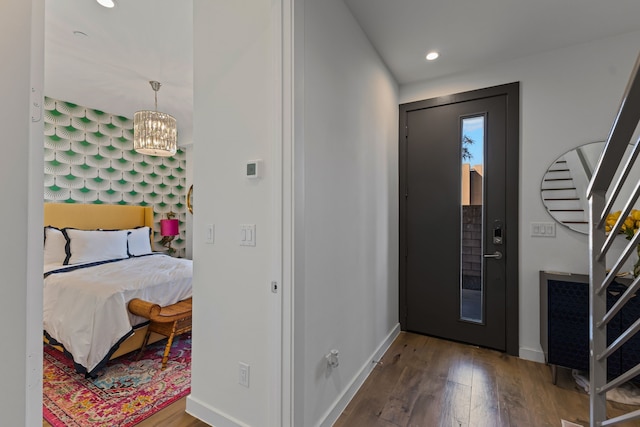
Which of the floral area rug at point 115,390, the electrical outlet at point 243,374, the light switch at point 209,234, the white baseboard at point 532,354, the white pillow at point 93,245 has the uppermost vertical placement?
the light switch at point 209,234

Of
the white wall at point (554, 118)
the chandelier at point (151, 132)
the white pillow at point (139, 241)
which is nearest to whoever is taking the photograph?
the white wall at point (554, 118)

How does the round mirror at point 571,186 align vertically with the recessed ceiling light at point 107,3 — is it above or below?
below

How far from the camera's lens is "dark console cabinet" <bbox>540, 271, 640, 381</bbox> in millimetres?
1822

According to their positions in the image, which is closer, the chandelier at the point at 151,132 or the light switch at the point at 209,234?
the light switch at the point at 209,234

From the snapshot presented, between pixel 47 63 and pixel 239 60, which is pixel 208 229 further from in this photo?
pixel 47 63

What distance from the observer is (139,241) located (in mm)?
3889

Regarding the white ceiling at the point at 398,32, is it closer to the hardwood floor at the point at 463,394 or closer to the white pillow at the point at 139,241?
the white pillow at the point at 139,241

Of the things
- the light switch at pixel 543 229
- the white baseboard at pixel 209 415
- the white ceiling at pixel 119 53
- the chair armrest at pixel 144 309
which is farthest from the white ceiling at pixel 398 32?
the white baseboard at pixel 209 415

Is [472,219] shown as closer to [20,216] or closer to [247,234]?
[247,234]

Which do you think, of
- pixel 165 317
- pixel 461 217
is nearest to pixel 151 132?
pixel 165 317

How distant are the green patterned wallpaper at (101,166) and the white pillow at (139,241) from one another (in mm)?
538

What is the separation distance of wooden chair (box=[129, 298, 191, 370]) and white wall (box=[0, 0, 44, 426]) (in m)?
1.71

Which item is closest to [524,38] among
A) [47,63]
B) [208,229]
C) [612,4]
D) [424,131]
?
[612,4]

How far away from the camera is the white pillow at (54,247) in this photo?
10.4 feet
